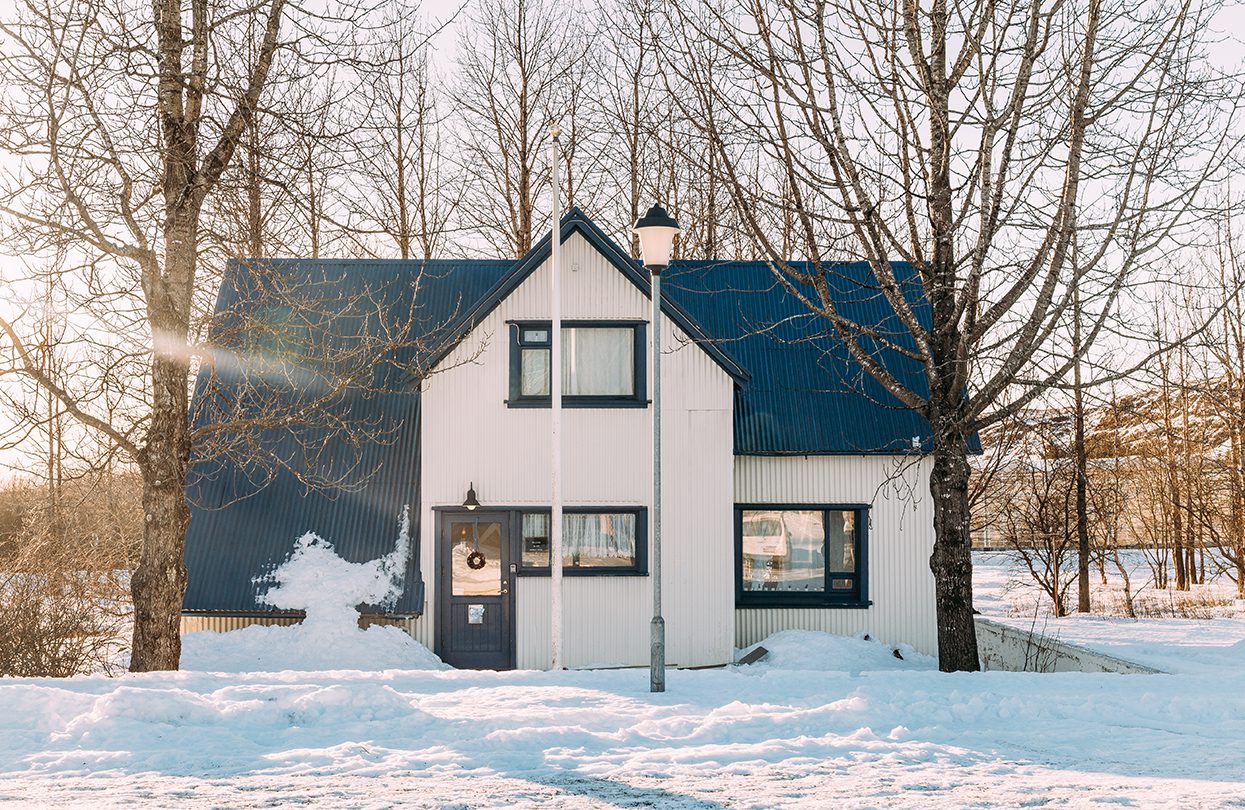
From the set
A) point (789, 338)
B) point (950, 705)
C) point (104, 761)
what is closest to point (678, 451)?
point (789, 338)

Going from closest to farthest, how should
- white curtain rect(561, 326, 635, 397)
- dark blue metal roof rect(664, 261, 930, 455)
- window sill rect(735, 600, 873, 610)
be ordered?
white curtain rect(561, 326, 635, 397) → window sill rect(735, 600, 873, 610) → dark blue metal roof rect(664, 261, 930, 455)

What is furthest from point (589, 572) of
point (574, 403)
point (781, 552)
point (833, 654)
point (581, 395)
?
point (833, 654)

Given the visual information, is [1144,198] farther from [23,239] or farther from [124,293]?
[23,239]

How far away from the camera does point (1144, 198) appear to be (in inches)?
456

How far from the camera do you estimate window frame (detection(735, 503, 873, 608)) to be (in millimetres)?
17234

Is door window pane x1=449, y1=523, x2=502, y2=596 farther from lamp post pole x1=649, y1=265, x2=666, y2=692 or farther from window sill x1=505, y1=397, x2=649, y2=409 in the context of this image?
lamp post pole x1=649, y1=265, x2=666, y2=692

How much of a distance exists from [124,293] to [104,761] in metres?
6.11

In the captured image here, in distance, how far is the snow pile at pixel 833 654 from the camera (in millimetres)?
15695

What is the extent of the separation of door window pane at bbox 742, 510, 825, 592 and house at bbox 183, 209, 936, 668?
0.03 meters

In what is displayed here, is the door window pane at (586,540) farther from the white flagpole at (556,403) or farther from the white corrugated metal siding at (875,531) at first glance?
the white corrugated metal siding at (875,531)

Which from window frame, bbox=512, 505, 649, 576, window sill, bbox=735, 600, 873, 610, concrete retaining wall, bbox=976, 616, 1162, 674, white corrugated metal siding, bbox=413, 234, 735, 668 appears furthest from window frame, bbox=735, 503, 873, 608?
concrete retaining wall, bbox=976, 616, 1162, 674

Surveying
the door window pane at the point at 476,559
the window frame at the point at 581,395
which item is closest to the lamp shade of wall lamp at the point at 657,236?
the window frame at the point at 581,395

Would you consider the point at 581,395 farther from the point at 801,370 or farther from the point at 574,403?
the point at 801,370

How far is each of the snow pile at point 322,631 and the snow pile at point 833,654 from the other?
535cm
